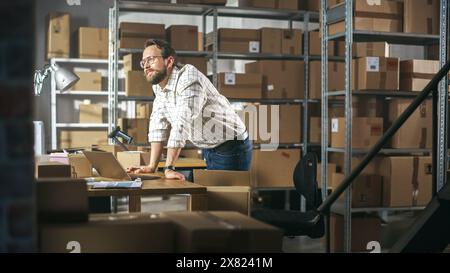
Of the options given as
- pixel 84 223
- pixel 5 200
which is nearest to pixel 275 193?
pixel 84 223

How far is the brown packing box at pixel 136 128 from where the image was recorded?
5.21 m

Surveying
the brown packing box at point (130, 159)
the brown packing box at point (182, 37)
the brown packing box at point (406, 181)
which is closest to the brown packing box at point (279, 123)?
the brown packing box at point (182, 37)

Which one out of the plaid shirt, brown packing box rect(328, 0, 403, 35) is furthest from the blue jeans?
brown packing box rect(328, 0, 403, 35)

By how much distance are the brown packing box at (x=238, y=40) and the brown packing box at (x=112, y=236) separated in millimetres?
3942

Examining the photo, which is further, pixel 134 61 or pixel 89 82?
pixel 89 82

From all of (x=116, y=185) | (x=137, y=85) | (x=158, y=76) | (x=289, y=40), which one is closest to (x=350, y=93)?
(x=289, y=40)

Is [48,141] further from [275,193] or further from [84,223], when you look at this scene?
[84,223]

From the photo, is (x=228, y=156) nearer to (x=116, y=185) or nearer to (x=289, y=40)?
(x=116, y=185)

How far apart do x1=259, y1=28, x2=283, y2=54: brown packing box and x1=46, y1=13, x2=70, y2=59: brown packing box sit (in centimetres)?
285

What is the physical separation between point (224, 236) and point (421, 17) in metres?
3.62

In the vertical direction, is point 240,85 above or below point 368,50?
below

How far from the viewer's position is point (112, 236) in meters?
1.60

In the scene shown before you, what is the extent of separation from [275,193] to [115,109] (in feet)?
5.55

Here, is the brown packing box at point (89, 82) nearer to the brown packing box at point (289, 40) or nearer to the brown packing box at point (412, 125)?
the brown packing box at point (289, 40)
